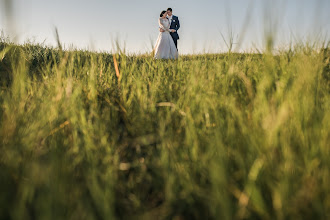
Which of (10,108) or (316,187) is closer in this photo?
(316,187)

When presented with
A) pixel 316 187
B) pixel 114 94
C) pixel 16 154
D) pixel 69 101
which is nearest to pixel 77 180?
pixel 16 154

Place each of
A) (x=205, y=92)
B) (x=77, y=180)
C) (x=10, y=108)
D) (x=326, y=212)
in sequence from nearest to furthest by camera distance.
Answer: (x=326, y=212) < (x=77, y=180) < (x=10, y=108) < (x=205, y=92)

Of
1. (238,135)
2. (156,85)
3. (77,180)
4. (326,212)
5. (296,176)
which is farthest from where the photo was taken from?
(156,85)

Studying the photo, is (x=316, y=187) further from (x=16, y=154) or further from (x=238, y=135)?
(x=16, y=154)

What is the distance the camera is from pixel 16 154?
36.5 inches

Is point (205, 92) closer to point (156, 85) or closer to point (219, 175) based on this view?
point (156, 85)

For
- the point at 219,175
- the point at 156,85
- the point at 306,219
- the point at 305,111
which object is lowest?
the point at 306,219

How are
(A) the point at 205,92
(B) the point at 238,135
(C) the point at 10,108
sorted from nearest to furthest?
(B) the point at 238,135, (C) the point at 10,108, (A) the point at 205,92

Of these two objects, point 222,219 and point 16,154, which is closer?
point 222,219

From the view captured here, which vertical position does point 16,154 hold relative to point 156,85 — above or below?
below

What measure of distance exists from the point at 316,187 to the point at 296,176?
66mm

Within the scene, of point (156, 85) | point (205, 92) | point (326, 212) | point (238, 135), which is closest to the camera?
point (326, 212)

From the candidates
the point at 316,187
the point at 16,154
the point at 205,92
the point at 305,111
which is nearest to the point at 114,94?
the point at 205,92

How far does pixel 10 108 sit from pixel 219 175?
40.6 inches
